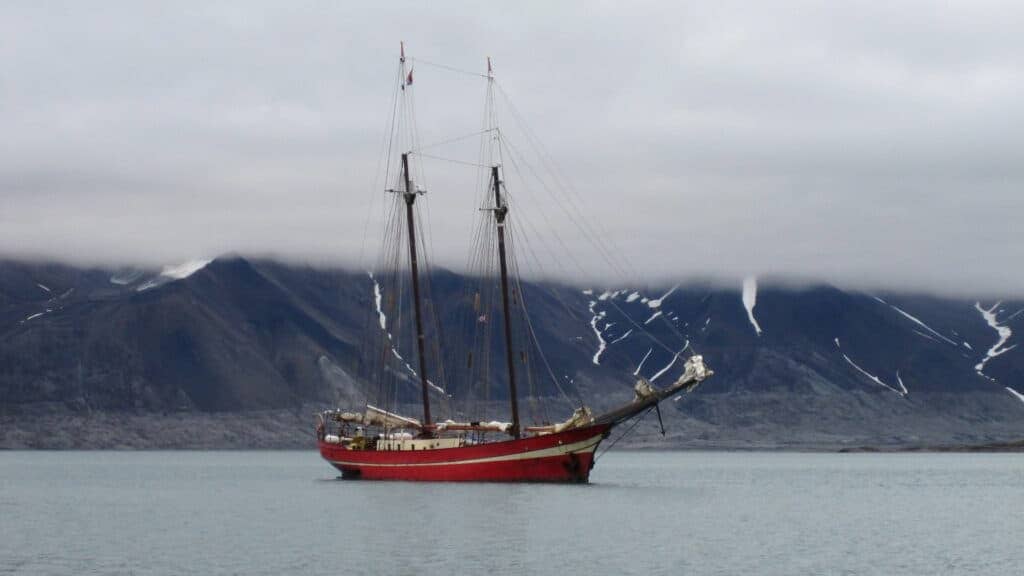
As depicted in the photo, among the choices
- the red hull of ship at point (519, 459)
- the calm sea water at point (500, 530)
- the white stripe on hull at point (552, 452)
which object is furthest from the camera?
the white stripe on hull at point (552, 452)

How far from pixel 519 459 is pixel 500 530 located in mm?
28397

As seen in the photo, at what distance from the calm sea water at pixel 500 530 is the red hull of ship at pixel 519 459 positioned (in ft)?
3.47

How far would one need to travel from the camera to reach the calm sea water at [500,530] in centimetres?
6347

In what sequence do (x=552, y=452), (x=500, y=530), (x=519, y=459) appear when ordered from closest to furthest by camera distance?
(x=500, y=530) < (x=519, y=459) < (x=552, y=452)

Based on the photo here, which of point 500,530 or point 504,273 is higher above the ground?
point 504,273

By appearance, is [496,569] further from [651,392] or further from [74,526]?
[651,392]

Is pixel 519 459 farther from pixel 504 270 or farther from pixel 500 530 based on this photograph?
pixel 500 530

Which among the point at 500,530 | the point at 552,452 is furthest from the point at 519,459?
the point at 500,530

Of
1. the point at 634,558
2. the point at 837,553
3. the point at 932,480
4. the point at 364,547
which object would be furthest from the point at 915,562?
the point at 932,480

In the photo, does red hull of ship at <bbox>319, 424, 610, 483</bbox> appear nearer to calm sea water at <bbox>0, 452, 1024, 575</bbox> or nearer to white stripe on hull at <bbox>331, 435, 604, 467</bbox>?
white stripe on hull at <bbox>331, 435, 604, 467</bbox>

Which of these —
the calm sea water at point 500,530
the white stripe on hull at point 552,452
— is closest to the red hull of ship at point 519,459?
the white stripe on hull at point 552,452

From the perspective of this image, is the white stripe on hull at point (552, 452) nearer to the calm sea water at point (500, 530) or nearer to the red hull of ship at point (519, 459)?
the red hull of ship at point (519, 459)

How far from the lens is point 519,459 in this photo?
4112 inches

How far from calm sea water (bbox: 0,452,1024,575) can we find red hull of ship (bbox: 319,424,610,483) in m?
1.06
